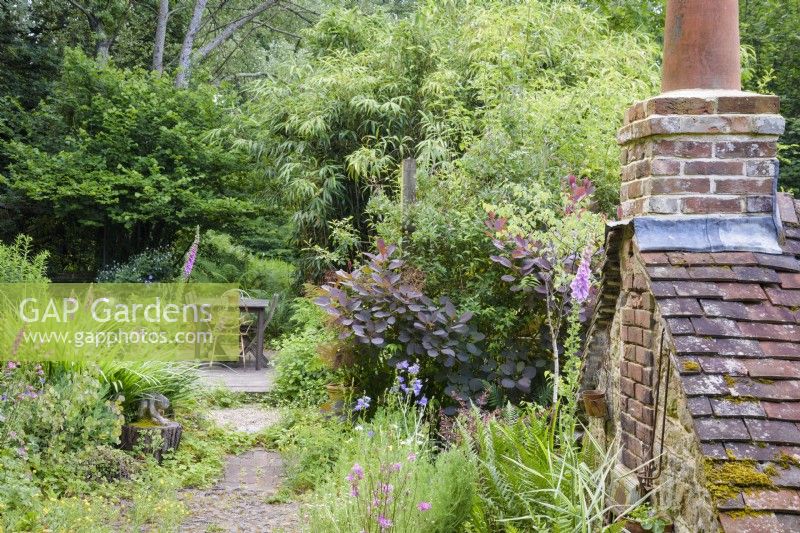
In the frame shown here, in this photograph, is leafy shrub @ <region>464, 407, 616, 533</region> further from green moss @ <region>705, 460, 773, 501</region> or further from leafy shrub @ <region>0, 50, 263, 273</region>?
leafy shrub @ <region>0, 50, 263, 273</region>

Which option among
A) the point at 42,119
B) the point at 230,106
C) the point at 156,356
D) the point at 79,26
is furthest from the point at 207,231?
the point at 156,356

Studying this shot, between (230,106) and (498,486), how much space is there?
11.9 m

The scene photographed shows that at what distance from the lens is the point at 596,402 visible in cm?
305

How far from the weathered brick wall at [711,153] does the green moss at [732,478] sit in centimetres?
94

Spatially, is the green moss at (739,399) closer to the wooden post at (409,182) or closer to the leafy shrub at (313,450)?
the leafy shrub at (313,450)

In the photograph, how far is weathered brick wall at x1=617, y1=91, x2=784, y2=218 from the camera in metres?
2.60

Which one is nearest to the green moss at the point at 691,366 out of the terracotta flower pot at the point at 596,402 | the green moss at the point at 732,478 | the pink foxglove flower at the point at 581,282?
the green moss at the point at 732,478

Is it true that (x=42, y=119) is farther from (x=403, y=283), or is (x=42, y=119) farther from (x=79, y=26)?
(x=403, y=283)

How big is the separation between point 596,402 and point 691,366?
0.83m

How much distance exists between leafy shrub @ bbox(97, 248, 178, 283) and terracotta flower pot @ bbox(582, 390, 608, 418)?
1003 centimetres

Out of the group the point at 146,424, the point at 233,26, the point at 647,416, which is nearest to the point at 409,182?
the point at 146,424

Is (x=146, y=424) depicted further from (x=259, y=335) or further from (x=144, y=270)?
(x=144, y=270)

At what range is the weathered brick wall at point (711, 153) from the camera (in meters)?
2.60

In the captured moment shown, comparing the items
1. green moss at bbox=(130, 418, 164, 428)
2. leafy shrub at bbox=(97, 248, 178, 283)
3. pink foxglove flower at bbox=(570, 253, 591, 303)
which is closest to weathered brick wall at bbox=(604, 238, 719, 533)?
pink foxglove flower at bbox=(570, 253, 591, 303)
